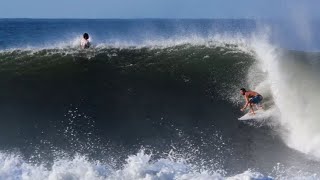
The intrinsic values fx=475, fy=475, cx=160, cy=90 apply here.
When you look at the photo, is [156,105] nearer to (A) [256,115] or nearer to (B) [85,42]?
(A) [256,115]

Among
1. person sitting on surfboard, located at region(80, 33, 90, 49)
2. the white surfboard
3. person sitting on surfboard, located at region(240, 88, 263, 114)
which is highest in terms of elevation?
person sitting on surfboard, located at region(80, 33, 90, 49)

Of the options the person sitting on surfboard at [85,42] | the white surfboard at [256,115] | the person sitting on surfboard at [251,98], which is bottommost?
the white surfboard at [256,115]

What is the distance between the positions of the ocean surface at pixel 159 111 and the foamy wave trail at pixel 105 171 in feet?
0.08

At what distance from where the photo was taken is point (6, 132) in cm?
1200

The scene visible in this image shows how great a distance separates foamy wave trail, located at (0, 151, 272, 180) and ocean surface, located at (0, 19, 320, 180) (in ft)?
0.08

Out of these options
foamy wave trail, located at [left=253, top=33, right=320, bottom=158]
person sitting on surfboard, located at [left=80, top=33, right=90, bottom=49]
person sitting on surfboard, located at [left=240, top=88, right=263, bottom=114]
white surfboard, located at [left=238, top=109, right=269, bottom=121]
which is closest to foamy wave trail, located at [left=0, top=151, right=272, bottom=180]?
foamy wave trail, located at [left=253, top=33, right=320, bottom=158]

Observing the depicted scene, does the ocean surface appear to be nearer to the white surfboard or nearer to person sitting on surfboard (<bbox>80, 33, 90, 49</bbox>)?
the white surfboard

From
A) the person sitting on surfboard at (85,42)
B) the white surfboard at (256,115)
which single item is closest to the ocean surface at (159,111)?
the white surfboard at (256,115)

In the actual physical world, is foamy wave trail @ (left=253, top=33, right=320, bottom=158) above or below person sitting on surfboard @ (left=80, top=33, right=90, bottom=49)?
below

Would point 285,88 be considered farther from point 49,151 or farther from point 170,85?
point 49,151

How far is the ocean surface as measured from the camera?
32.7ft

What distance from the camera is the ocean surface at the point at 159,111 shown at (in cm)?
996

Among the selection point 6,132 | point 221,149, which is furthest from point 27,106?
point 221,149

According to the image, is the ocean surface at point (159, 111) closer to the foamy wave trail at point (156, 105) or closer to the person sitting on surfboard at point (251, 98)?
the foamy wave trail at point (156, 105)
